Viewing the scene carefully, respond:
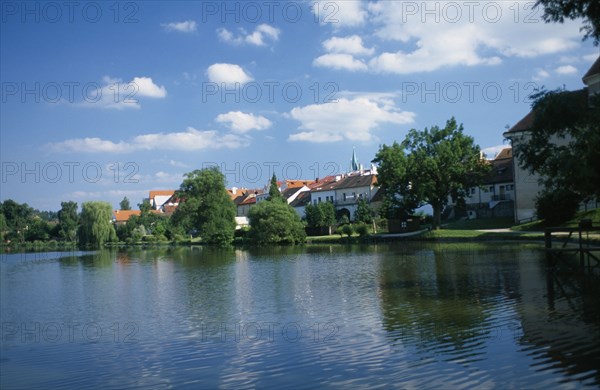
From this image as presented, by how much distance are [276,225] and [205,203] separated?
17.3 meters

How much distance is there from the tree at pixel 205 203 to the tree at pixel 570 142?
58.0 meters

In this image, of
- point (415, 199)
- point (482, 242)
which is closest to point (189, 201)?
point (415, 199)

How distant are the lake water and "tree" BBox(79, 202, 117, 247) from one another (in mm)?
53090

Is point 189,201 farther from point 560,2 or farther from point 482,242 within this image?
point 560,2

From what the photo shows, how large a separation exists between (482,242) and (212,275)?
891 inches

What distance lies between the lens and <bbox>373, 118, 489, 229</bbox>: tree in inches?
2004

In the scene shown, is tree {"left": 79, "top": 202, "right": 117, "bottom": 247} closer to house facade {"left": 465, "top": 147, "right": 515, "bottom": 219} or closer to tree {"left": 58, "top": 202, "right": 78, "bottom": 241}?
tree {"left": 58, "top": 202, "right": 78, "bottom": 241}

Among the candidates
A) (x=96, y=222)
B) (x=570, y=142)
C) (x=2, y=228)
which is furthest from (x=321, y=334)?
(x=2, y=228)

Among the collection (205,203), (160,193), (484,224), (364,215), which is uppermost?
(160,193)

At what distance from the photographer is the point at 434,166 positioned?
5016cm

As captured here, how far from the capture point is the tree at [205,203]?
73.4 meters

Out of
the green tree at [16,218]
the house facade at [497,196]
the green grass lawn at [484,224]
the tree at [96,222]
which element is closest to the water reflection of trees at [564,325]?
the green grass lawn at [484,224]

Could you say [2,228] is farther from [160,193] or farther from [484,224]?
[160,193]

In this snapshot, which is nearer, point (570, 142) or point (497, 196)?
point (570, 142)
